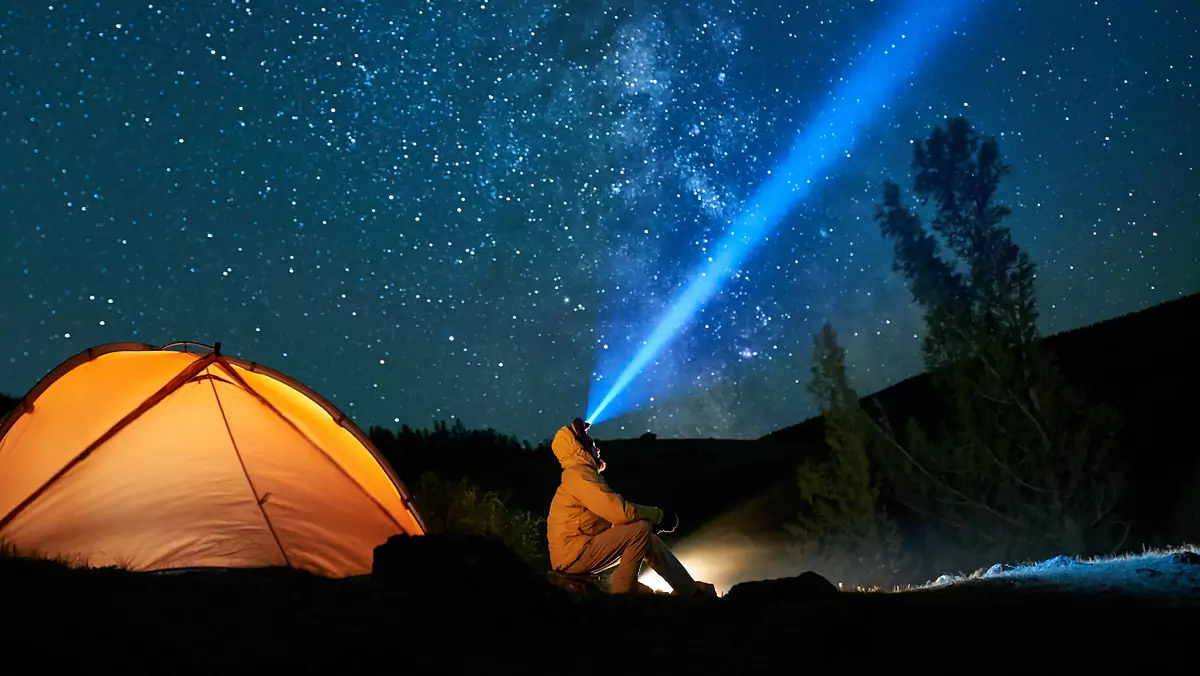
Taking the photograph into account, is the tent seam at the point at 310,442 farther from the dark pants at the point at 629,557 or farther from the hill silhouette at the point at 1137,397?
the hill silhouette at the point at 1137,397

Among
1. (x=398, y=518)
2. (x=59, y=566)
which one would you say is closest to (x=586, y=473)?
(x=398, y=518)

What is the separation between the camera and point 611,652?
14.9 ft

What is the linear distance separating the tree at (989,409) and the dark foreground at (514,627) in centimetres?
1090

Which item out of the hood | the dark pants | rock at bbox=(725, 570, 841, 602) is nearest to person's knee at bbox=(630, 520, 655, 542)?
the dark pants

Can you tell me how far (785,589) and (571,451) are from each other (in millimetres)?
2929

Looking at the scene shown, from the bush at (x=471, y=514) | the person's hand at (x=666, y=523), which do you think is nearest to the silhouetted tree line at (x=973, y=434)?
the bush at (x=471, y=514)

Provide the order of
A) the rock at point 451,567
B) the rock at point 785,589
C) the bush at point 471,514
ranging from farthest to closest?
the bush at point 471,514, the rock at point 785,589, the rock at point 451,567

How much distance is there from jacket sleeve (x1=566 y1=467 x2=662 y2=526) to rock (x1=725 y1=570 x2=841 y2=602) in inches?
81.2

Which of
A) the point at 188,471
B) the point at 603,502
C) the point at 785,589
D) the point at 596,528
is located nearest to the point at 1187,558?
the point at 785,589

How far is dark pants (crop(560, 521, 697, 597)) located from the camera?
297 inches

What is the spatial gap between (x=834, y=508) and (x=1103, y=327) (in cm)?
3904

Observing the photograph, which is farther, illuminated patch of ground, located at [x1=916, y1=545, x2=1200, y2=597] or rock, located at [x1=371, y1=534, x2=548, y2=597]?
illuminated patch of ground, located at [x1=916, y1=545, x2=1200, y2=597]

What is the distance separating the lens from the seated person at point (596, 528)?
7609 millimetres

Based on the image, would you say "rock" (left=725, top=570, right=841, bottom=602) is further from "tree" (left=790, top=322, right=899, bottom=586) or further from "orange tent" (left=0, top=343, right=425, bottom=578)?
"tree" (left=790, top=322, right=899, bottom=586)
